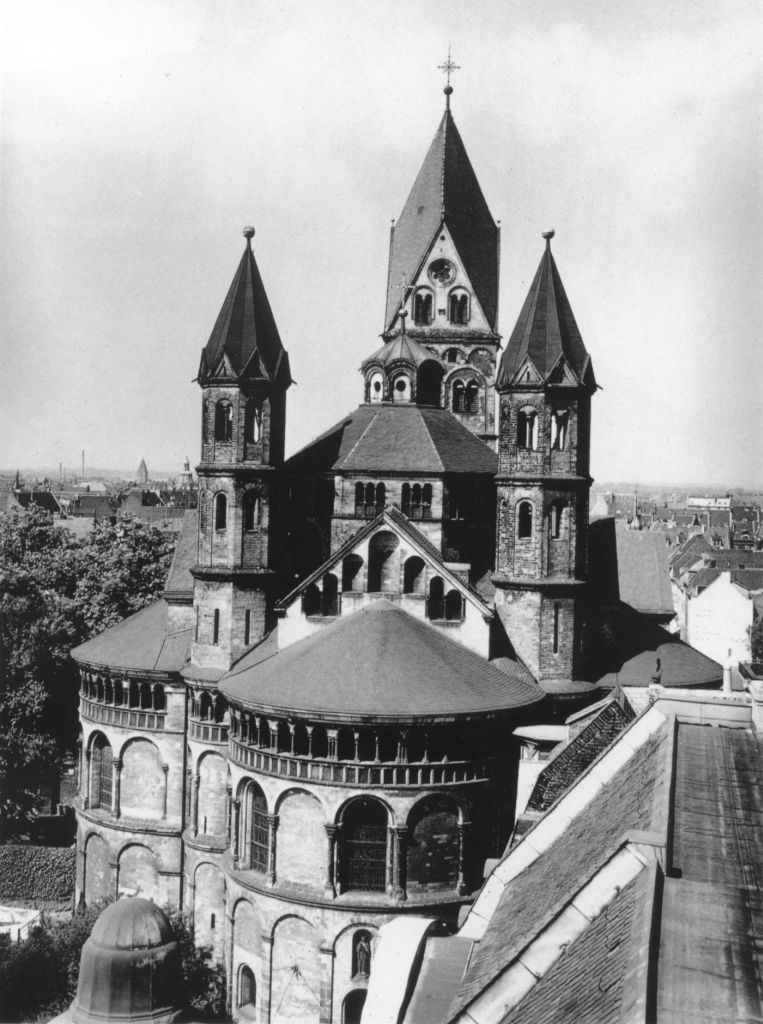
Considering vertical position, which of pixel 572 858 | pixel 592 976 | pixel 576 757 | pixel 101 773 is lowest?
pixel 101 773

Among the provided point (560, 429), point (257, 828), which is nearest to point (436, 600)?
point (560, 429)

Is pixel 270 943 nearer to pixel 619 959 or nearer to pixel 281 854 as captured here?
pixel 281 854

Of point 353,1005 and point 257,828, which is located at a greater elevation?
point 257,828

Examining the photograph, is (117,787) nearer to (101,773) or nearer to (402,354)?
(101,773)

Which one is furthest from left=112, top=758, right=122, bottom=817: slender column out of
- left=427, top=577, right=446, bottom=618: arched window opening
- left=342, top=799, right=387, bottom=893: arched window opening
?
left=427, top=577, right=446, bottom=618: arched window opening

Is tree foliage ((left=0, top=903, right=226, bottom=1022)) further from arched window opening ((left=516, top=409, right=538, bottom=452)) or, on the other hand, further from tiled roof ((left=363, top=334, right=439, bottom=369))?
tiled roof ((left=363, top=334, right=439, bottom=369))

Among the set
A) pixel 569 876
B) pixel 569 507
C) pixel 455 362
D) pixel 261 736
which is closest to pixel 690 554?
pixel 455 362
